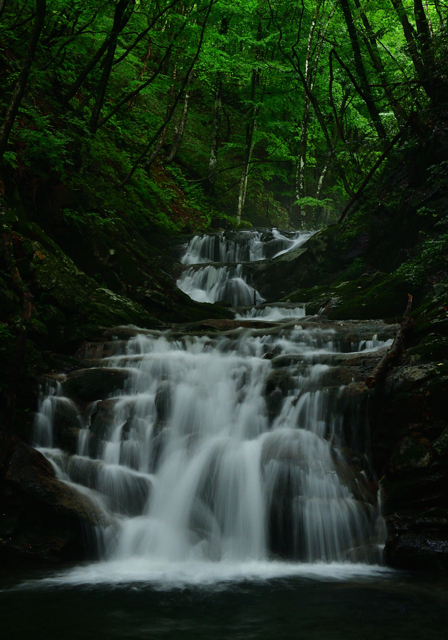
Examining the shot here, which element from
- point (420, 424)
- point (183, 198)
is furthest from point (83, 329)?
→ point (183, 198)

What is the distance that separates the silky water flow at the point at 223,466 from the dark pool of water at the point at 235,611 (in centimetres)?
54

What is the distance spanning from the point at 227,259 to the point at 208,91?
1156 cm

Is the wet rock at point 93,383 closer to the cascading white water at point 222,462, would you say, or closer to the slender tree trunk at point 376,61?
the cascading white water at point 222,462

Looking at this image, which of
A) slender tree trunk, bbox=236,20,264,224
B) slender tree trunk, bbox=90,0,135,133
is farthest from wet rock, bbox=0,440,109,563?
slender tree trunk, bbox=236,20,264,224

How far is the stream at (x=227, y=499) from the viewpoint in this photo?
333cm

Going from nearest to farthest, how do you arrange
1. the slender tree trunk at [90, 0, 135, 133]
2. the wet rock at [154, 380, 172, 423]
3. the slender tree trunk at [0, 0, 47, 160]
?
the slender tree trunk at [0, 0, 47, 160]
the wet rock at [154, 380, 172, 423]
the slender tree trunk at [90, 0, 135, 133]

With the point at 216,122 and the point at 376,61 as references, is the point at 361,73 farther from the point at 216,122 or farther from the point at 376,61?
the point at 216,122

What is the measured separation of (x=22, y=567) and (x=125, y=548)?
105 centimetres

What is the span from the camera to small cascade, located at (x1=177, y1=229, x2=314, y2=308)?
546 inches

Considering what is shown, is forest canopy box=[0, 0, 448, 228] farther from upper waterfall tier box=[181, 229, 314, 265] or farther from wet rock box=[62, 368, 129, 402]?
wet rock box=[62, 368, 129, 402]

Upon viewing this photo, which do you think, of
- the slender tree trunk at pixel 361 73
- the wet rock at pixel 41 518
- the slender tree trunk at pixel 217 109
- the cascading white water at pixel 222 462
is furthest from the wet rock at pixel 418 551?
the slender tree trunk at pixel 217 109

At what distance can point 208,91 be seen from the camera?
23219 mm

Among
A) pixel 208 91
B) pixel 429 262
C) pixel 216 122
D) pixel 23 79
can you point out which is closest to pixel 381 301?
pixel 429 262

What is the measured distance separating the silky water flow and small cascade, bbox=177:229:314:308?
20.1 ft
